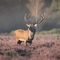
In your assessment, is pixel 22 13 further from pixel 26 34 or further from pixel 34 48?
pixel 34 48

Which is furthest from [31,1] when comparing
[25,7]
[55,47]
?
[55,47]

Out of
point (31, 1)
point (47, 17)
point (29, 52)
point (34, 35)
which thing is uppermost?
point (31, 1)

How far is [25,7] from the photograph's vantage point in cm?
408

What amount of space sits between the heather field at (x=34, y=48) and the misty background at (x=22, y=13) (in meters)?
0.14

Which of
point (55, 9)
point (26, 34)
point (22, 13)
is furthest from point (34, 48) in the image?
point (55, 9)

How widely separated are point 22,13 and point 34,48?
1.84ft

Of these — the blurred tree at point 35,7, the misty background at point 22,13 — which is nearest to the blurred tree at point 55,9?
the misty background at point 22,13

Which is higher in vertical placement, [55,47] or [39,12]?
[39,12]

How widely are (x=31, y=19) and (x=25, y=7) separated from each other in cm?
21

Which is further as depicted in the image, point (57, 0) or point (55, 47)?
point (57, 0)

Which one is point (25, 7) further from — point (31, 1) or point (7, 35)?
point (7, 35)

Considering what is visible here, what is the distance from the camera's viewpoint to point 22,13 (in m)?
4.03

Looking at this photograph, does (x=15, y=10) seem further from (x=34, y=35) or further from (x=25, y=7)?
(x=34, y=35)

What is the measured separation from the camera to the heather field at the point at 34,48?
145 inches
